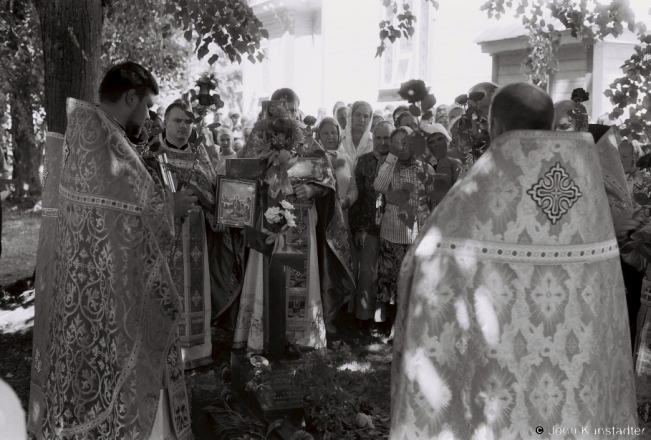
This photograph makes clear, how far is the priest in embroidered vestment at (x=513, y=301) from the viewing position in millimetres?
2961

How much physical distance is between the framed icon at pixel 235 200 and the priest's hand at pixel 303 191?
29.6 inches

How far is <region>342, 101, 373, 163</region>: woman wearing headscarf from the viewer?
8.91 m

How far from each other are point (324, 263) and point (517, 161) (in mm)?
4280

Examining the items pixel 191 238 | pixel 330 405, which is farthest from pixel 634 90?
pixel 191 238

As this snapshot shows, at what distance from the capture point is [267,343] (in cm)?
554

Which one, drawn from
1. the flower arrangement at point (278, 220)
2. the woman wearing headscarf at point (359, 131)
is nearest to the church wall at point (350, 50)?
the woman wearing headscarf at point (359, 131)

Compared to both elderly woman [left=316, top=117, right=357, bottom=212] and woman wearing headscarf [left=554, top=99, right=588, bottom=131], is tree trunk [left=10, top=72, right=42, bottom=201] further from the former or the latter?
woman wearing headscarf [left=554, top=99, right=588, bottom=131]

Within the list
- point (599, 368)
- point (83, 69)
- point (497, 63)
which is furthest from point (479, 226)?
point (497, 63)

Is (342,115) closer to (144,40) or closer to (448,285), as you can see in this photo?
(144,40)

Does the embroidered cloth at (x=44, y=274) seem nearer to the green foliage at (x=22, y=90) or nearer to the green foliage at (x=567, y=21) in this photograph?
the green foliage at (x=567, y=21)

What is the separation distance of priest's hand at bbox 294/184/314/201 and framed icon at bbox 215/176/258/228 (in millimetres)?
753

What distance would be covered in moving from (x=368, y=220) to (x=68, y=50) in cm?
326

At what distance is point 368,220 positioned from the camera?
793 centimetres

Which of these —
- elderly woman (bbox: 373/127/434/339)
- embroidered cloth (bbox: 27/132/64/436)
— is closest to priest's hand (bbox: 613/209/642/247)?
embroidered cloth (bbox: 27/132/64/436)
